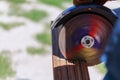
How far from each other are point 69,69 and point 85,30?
0.86ft

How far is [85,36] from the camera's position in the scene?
7.13 ft

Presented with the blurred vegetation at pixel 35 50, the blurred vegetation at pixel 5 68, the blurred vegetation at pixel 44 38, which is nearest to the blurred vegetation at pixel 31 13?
the blurred vegetation at pixel 44 38

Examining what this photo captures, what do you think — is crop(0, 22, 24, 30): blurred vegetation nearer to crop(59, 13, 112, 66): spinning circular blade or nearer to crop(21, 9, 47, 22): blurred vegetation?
crop(21, 9, 47, 22): blurred vegetation

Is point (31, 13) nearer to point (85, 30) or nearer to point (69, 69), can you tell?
point (85, 30)

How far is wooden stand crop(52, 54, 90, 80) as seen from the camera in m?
2.02

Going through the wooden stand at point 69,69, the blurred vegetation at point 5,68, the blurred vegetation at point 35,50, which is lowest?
the wooden stand at point 69,69

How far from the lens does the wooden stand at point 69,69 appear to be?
79.4 inches

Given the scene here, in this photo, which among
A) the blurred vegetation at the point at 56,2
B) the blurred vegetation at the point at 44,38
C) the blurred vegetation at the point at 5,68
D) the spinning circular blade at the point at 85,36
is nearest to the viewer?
the spinning circular blade at the point at 85,36

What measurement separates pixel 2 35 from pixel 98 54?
5.54 ft

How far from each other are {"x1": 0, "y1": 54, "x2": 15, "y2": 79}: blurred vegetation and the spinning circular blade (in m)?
1.03

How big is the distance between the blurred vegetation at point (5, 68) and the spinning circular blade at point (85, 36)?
1.03 m

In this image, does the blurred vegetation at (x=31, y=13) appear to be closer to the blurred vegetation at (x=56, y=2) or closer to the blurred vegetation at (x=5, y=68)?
the blurred vegetation at (x=56, y=2)

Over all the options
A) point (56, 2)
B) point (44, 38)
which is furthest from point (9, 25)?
point (56, 2)

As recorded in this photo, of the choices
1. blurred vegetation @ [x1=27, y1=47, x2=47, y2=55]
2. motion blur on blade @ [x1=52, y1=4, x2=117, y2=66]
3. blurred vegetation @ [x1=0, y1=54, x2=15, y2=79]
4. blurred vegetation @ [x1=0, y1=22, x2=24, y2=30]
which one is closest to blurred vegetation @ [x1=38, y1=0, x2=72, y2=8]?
blurred vegetation @ [x1=0, y1=22, x2=24, y2=30]
